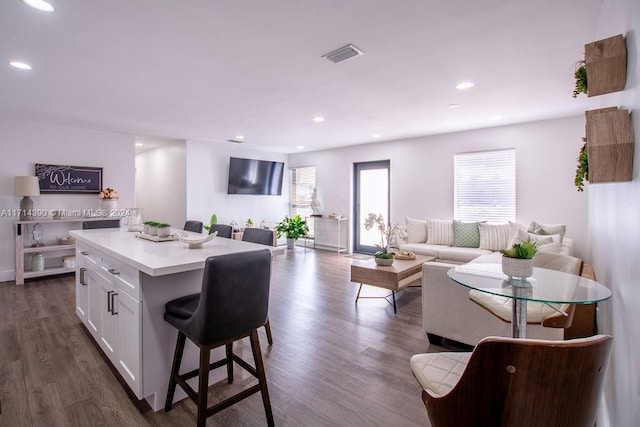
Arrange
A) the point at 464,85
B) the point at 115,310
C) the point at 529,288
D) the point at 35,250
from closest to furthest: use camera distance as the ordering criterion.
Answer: the point at 529,288 < the point at 115,310 < the point at 464,85 < the point at 35,250

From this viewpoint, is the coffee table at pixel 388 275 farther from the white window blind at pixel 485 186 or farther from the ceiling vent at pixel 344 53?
the white window blind at pixel 485 186

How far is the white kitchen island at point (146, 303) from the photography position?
5.94ft

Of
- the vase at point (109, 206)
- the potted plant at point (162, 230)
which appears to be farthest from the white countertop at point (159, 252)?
the vase at point (109, 206)

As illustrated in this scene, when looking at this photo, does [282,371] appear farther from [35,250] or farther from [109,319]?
[35,250]

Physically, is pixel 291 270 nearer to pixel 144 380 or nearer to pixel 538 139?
pixel 144 380

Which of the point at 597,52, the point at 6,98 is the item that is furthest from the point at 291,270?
the point at 597,52

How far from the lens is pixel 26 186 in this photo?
4.57 meters

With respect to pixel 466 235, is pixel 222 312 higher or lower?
lower

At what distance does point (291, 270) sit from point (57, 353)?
3.41m

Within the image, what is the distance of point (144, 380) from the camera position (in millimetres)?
1851

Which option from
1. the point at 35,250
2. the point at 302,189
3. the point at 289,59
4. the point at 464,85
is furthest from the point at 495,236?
the point at 35,250

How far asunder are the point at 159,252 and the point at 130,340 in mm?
554

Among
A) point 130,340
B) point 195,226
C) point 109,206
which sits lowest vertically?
point 130,340

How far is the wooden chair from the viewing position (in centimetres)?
84
